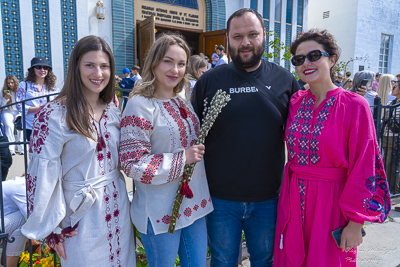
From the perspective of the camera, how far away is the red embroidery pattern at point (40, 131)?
1.59 m

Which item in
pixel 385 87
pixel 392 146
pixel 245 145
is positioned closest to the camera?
pixel 245 145

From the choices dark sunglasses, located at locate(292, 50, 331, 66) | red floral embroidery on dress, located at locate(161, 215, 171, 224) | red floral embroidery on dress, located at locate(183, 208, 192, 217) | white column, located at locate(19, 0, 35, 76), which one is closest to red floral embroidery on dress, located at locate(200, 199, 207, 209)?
red floral embroidery on dress, located at locate(183, 208, 192, 217)

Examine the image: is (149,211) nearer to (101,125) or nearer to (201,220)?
(201,220)

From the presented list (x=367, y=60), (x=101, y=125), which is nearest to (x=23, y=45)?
(x=101, y=125)

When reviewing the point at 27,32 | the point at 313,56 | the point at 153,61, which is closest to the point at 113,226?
the point at 153,61

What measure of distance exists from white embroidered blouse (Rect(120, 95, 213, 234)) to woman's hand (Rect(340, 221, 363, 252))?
0.81 meters

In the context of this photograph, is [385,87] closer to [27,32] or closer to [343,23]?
[27,32]

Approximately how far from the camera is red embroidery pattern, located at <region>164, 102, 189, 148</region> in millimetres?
1807

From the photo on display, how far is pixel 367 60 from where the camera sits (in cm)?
1628

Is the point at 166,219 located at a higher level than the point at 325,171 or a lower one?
lower

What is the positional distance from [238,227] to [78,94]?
52.5 inches

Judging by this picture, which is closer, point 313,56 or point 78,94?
point 78,94

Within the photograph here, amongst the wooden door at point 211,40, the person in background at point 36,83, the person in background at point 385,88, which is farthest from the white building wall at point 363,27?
the person in background at point 36,83

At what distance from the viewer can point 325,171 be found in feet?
5.86
